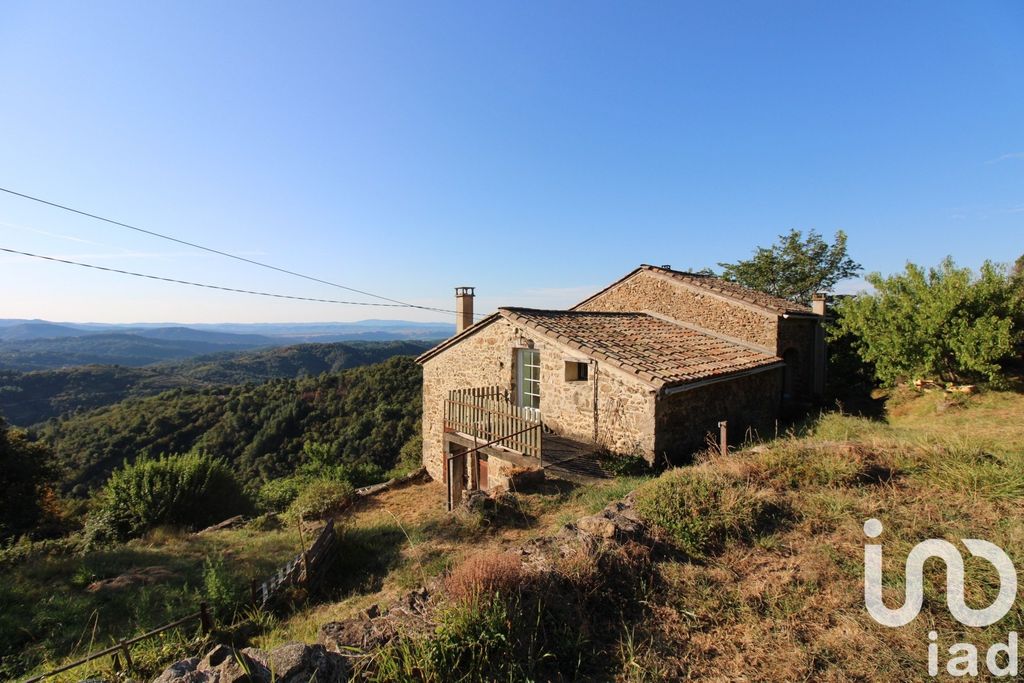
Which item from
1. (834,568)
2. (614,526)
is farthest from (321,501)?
(834,568)

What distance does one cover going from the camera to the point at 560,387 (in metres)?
10.6

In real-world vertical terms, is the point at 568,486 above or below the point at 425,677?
below

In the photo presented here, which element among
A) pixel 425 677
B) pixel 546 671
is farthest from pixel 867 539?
pixel 425 677

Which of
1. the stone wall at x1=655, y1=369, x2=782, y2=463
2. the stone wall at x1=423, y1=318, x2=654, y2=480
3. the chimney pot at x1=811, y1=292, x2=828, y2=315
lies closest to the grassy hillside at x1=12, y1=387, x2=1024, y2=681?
the stone wall at x1=423, y1=318, x2=654, y2=480

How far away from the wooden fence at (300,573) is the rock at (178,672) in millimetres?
2998

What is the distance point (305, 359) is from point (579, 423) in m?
122

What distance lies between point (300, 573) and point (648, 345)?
8.88 meters

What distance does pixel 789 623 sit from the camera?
3604mm

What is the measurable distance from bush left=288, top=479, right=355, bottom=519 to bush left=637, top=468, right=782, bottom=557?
950cm

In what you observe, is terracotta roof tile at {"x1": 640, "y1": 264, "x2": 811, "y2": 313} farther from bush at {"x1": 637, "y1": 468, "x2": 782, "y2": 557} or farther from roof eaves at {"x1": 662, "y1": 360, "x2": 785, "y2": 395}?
bush at {"x1": 637, "y1": 468, "x2": 782, "y2": 557}

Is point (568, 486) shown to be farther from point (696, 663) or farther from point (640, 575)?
point (696, 663)

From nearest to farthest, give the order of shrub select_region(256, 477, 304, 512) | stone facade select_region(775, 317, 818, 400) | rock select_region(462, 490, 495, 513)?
rock select_region(462, 490, 495, 513)
stone facade select_region(775, 317, 818, 400)
shrub select_region(256, 477, 304, 512)

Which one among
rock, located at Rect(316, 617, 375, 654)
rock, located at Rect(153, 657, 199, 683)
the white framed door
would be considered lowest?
rock, located at Rect(316, 617, 375, 654)

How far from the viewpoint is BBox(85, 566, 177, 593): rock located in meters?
7.41
